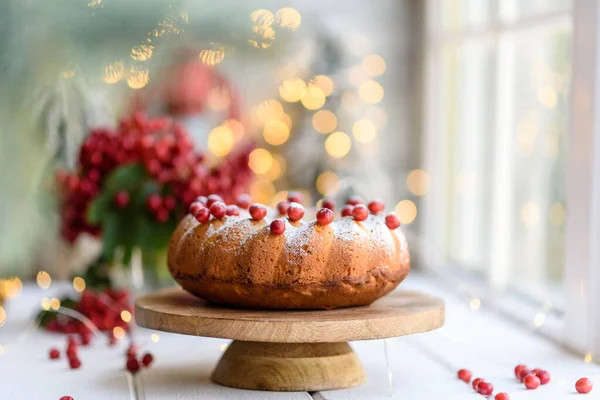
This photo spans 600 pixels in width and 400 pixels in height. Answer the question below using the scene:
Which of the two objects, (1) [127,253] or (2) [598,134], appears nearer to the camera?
(2) [598,134]

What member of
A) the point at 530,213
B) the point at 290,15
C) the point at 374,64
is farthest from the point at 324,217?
the point at 374,64

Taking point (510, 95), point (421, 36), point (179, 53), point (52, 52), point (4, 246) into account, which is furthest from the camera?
point (421, 36)

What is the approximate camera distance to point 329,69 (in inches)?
89.0

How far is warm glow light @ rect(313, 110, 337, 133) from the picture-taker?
Answer: 2.27 metres

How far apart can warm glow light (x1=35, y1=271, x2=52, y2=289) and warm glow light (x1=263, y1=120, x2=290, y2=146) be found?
671 millimetres

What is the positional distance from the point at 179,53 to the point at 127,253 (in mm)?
828

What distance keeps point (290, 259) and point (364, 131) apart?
1322 mm

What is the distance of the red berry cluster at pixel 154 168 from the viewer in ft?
5.07

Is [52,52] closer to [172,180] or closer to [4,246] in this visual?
[172,180]

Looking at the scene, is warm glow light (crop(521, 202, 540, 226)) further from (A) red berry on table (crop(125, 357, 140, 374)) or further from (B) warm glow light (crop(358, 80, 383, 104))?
(A) red berry on table (crop(125, 357, 140, 374))

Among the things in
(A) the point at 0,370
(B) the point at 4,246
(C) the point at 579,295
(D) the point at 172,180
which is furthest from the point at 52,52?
(C) the point at 579,295

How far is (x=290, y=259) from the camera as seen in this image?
3.48 ft

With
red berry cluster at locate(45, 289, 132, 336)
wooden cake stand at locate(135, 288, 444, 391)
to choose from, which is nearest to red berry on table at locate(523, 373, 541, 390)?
wooden cake stand at locate(135, 288, 444, 391)

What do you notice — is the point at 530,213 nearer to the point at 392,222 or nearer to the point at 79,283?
the point at 392,222
